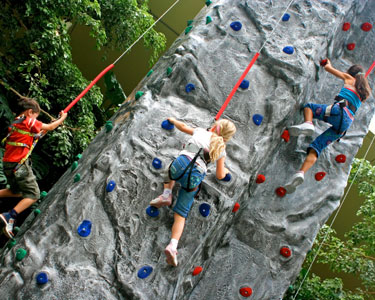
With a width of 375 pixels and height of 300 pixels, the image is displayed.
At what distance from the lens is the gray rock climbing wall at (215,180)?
2678 millimetres

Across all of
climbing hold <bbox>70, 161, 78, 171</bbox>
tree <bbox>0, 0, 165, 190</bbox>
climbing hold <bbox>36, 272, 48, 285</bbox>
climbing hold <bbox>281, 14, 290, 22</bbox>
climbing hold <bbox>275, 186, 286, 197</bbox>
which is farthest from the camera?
tree <bbox>0, 0, 165, 190</bbox>

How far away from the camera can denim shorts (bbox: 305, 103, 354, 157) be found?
10.8 ft

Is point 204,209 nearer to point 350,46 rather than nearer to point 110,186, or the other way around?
point 110,186

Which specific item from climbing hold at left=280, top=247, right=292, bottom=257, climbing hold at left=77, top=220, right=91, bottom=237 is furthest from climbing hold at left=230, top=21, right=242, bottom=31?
climbing hold at left=77, top=220, right=91, bottom=237

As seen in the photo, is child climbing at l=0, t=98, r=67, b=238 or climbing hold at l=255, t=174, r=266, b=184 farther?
climbing hold at l=255, t=174, r=266, b=184

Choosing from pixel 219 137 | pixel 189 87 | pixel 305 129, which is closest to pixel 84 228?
pixel 219 137

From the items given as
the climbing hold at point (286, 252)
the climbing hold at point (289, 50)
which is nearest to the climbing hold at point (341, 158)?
the climbing hold at point (286, 252)

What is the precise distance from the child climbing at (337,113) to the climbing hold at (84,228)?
1.78m

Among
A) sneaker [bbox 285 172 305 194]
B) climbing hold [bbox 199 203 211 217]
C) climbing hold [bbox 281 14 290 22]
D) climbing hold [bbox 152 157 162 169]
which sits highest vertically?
climbing hold [bbox 281 14 290 22]

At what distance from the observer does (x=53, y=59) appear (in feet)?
16.1

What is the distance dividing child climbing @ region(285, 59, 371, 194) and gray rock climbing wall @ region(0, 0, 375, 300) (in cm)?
19

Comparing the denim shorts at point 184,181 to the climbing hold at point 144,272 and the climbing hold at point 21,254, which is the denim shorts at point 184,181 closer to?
the climbing hold at point 144,272

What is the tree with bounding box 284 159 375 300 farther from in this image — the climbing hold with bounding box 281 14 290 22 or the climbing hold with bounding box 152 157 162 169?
the climbing hold with bounding box 152 157 162 169

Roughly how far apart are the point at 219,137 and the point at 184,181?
38 cm
